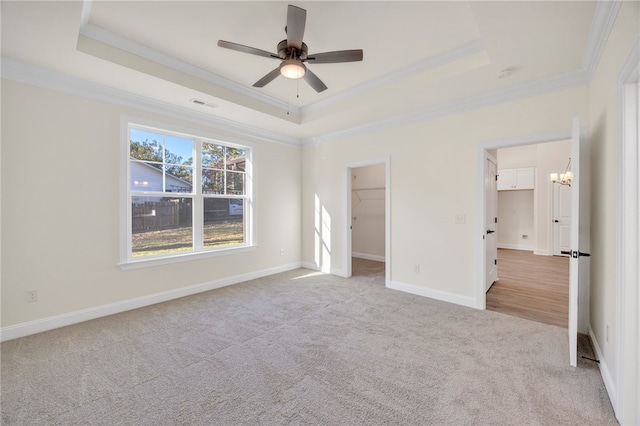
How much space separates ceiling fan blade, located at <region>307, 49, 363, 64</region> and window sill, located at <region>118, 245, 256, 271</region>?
3.15 m

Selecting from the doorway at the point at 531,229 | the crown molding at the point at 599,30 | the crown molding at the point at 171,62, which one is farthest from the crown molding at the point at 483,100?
the crown molding at the point at 171,62

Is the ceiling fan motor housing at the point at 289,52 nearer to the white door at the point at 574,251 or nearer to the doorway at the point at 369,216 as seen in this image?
the white door at the point at 574,251

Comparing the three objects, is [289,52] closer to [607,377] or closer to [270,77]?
[270,77]

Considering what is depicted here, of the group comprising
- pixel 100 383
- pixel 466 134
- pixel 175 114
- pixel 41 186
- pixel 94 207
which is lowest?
pixel 100 383

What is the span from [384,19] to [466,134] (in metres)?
1.90

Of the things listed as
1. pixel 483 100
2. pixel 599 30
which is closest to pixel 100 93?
pixel 483 100

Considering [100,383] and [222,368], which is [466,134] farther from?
[100,383]

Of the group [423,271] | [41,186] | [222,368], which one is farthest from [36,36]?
[423,271]

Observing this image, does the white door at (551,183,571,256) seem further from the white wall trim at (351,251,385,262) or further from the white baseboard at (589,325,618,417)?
the white baseboard at (589,325,618,417)

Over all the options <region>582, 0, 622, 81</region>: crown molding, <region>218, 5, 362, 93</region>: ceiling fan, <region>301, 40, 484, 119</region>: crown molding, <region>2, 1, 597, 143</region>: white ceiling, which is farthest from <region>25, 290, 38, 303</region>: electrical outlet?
<region>582, 0, 622, 81</region>: crown molding

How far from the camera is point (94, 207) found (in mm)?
3172

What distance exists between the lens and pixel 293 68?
2322mm

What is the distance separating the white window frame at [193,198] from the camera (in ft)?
11.1

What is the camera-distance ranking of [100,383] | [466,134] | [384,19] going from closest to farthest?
[100,383], [384,19], [466,134]
